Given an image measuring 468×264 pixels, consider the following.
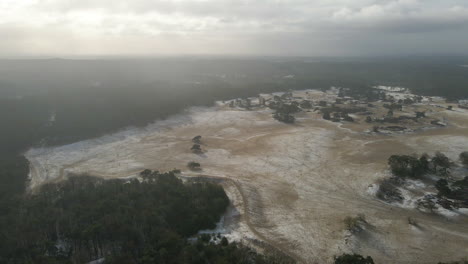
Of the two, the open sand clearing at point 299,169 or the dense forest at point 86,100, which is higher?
the dense forest at point 86,100

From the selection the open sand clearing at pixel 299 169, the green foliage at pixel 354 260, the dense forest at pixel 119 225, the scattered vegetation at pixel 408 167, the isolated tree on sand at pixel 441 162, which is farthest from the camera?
the isolated tree on sand at pixel 441 162

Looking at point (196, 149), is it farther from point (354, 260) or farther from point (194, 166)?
point (354, 260)

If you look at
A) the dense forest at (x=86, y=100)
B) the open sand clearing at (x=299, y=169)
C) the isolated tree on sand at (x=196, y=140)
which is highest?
the dense forest at (x=86, y=100)

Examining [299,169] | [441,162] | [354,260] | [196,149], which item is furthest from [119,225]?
[441,162]

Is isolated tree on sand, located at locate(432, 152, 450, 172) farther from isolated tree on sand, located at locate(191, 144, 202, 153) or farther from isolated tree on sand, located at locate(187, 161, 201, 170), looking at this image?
isolated tree on sand, located at locate(191, 144, 202, 153)

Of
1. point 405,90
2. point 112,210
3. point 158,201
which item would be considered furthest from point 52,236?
point 405,90

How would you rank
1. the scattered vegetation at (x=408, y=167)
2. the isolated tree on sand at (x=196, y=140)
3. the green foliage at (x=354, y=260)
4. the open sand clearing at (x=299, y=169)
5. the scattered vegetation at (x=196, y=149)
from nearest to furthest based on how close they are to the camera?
the green foliage at (x=354, y=260) → the open sand clearing at (x=299, y=169) → the scattered vegetation at (x=408, y=167) → the scattered vegetation at (x=196, y=149) → the isolated tree on sand at (x=196, y=140)

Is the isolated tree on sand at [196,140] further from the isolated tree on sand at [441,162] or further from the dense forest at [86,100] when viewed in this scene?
the isolated tree on sand at [441,162]

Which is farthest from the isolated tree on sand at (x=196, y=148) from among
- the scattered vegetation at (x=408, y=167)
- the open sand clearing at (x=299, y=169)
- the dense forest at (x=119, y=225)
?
the scattered vegetation at (x=408, y=167)
